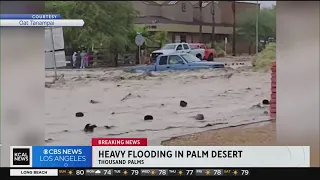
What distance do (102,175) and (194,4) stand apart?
69 centimetres

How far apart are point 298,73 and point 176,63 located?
17.0 inches

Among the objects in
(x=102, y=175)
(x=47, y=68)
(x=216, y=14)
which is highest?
(x=216, y=14)

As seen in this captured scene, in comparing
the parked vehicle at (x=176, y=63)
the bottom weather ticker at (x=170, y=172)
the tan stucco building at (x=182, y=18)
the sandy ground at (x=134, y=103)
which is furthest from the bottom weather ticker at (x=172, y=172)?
the tan stucco building at (x=182, y=18)

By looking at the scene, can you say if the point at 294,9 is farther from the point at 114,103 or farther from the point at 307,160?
the point at 114,103

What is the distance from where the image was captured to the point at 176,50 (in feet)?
6.79

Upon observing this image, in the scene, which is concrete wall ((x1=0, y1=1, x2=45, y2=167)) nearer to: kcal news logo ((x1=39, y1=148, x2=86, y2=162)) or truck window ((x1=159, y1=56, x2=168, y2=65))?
kcal news logo ((x1=39, y1=148, x2=86, y2=162))

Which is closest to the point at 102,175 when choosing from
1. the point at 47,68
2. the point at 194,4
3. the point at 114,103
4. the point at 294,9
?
the point at 114,103

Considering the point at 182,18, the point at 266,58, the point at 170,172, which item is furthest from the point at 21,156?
the point at 266,58

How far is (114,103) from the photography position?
2.07 meters

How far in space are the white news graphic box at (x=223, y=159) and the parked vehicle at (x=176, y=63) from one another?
0.28 m

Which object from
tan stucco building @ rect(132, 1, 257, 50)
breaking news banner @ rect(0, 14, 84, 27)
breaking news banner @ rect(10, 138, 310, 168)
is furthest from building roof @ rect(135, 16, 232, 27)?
breaking news banner @ rect(10, 138, 310, 168)

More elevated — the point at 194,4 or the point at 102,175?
the point at 194,4

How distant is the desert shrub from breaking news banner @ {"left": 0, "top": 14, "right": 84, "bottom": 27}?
0.68m

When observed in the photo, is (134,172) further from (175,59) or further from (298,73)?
(298,73)
